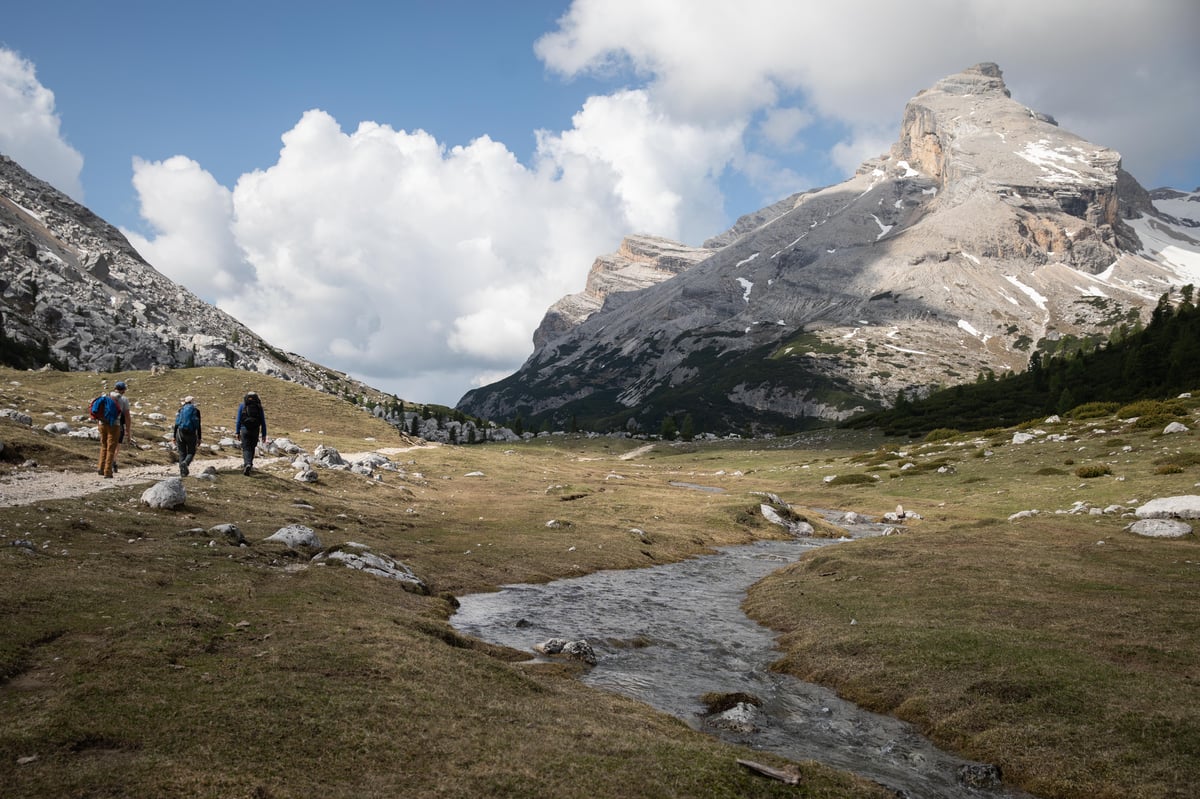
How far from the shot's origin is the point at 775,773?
456 inches

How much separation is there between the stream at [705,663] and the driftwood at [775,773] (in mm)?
3051

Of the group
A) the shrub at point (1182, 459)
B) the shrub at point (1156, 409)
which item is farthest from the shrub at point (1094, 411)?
the shrub at point (1182, 459)

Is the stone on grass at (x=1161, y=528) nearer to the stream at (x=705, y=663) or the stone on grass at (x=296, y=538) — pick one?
the stream at (x=705, y=663)

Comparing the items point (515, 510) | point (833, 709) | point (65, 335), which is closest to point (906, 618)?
point (833, 709)

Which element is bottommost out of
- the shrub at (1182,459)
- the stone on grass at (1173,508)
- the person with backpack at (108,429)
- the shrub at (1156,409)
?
the stone on grass at (1173,508)

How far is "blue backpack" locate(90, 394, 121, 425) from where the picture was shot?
32.3 metres

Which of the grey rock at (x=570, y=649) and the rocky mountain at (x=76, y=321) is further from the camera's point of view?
the rocky mountain at (x=76, y=321)

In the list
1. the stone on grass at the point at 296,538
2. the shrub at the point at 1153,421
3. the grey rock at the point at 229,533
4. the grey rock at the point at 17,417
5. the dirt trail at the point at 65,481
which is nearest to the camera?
the grey rock at the point at 229,533

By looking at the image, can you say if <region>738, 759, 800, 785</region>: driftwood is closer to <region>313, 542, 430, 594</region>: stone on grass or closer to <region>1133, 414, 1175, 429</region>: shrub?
<region>313, 542, 430, 594</region>: stone on grass

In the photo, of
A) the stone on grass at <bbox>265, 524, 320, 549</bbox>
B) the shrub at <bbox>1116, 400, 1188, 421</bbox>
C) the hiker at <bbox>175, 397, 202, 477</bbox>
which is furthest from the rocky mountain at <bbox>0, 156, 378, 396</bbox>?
the shrub at <bbox>1116, 400, 1188, 421</bbox>

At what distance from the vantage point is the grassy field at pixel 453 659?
A: 1056cm

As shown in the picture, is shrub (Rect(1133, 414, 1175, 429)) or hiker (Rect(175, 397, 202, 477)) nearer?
hiker (Rect(175, 397, 202, 477))

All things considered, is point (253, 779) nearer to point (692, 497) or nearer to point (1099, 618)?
point (1099, 618)

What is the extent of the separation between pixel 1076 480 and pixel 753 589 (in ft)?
148
